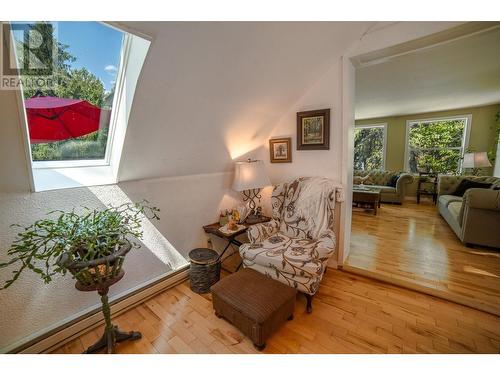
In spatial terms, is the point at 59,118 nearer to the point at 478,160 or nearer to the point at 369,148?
the point at 478,160

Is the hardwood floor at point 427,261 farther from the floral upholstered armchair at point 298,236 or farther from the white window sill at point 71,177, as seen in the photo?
the white window sill at point 71,177

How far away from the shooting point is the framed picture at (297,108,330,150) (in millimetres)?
2102

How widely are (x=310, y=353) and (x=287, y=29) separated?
85.5 inches

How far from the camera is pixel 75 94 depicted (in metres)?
1.39

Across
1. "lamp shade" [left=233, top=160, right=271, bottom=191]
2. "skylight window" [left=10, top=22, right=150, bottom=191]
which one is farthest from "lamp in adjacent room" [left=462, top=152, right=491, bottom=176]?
"skylight window" [left=10, top=22, right=150, bottom=191]

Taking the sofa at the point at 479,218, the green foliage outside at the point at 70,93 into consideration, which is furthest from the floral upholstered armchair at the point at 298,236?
the sofa at the point at 479,218

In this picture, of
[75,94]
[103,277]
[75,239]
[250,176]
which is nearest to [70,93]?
[75,94]

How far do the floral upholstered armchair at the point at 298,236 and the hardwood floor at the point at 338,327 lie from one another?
0.25 m

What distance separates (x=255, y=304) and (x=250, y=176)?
124cm

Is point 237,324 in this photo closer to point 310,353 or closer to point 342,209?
point 310,353

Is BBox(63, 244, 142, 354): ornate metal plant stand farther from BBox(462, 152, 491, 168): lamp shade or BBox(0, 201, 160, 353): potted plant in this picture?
BBox(462, 152, 491, 168): lamp shade

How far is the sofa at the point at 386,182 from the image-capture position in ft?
15.3
